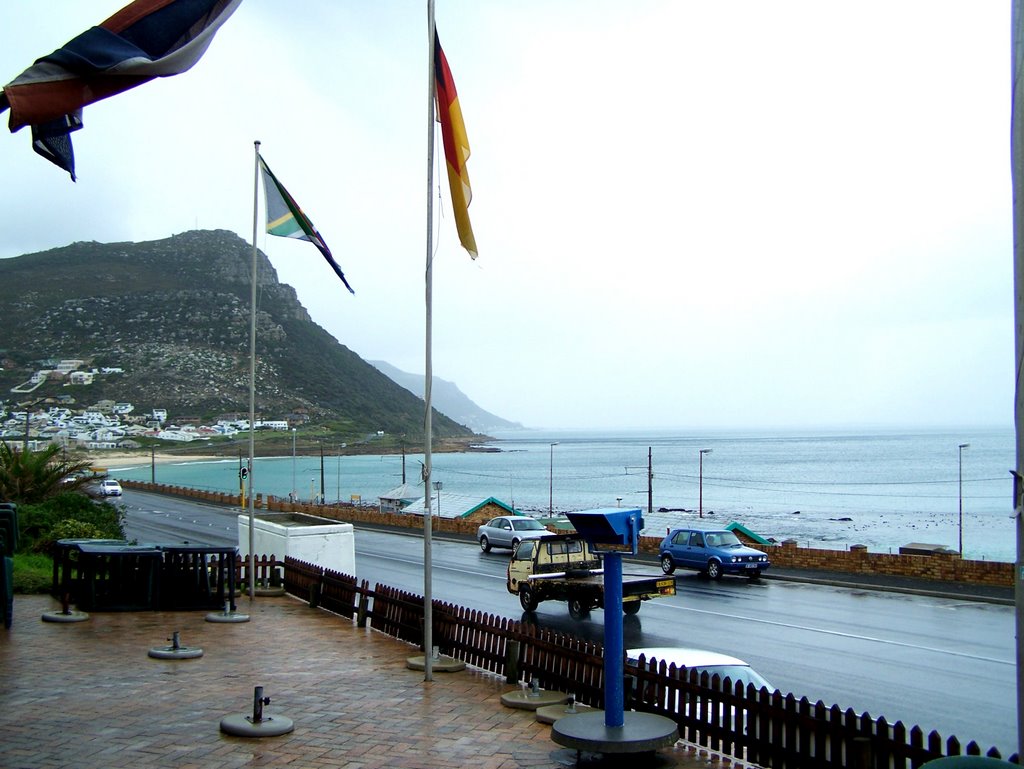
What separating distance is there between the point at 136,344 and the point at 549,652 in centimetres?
13311

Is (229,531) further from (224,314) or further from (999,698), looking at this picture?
(224,314)

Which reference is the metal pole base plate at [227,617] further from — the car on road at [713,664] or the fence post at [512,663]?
the car on road at [713,664]

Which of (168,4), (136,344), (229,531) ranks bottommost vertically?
(229,531)

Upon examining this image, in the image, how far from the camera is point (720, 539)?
28750 mm

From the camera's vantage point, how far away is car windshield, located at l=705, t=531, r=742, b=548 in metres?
28.4

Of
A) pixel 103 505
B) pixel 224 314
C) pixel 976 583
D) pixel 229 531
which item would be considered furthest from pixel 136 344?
pixel 976 583

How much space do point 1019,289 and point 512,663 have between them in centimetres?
808

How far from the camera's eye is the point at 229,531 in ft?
143

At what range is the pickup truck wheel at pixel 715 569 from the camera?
2773cm

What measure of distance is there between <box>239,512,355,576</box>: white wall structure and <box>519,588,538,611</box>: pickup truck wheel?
4.50 m

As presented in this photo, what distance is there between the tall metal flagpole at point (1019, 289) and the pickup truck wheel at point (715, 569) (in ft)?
74.9

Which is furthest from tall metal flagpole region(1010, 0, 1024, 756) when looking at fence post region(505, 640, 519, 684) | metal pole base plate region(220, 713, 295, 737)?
fence post region(505, 640, 519, 684)

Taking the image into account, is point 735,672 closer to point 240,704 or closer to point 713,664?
point 713,664

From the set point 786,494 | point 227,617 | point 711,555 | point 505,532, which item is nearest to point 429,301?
point 227,617
